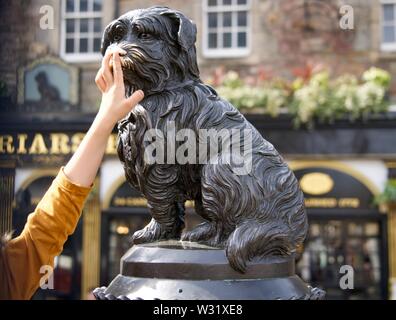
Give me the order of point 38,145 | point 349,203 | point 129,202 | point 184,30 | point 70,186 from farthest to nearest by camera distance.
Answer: point 129,202 → point 38,145 → point 349,203 → point 184,30 → point 70,186

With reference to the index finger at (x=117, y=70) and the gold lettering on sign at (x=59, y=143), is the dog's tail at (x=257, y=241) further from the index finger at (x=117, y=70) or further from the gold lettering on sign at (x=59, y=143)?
the gold lettering on sign at (x=59, y=143)

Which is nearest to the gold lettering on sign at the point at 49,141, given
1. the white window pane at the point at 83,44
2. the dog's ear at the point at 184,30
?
the white window pane at the point at 83,44

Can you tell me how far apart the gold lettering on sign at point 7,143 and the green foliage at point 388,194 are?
5.13 m

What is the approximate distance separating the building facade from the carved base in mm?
5798

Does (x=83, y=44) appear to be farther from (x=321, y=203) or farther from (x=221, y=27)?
(x=321, y=203)

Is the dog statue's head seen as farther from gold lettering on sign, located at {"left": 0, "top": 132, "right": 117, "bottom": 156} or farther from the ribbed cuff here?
gold lettering on sign, located at {"left": 0, "top": 132, "right": 117, "bottom": 156}

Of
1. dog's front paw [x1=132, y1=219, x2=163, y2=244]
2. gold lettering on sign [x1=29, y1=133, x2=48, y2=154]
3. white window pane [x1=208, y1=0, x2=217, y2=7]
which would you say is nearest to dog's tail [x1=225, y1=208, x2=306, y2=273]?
dog's front paw [x1=132, y1=219, x2=163, y2=244]

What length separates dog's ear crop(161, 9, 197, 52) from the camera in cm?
197

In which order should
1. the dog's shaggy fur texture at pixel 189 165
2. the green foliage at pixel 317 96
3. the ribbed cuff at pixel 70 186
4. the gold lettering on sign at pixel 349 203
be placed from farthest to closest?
the gold lettering on sign at pixel 349 203, the green foliage at pixel 317 96, the dog's shaggy fur texture at pixel 189 165, the ribbed cuff at pixel 70 186


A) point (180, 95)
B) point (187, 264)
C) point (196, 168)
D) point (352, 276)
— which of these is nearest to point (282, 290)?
point (187, 264)

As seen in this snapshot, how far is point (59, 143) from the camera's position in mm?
8258

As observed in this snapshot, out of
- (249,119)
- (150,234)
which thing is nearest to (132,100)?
(150,234)

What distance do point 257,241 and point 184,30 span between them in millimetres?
778

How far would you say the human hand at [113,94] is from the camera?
1.68 meters
